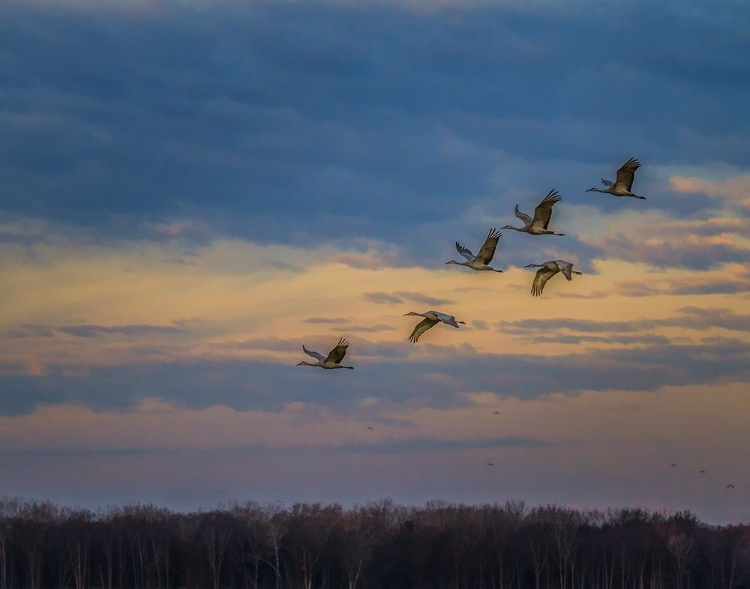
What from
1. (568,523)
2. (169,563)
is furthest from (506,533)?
(169,563)

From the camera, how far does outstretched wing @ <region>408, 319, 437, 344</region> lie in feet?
142

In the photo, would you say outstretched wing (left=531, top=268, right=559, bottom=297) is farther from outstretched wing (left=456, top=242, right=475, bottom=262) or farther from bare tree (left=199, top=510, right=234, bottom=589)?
bare tree (left=199, top=510, right=234, bottom=589)

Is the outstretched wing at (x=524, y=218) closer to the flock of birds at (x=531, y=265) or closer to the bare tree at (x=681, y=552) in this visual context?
the flock of birds at (x=531, y=265)

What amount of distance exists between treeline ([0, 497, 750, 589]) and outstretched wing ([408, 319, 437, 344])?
68793 mm

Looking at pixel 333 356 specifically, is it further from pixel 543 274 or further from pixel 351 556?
pixel 351 556

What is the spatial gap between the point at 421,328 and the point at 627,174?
925cm

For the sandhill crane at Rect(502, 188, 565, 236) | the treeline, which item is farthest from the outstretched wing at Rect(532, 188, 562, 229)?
the treeline

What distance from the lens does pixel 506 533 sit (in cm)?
12344

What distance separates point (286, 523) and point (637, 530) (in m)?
36.7

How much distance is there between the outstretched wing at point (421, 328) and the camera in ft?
142

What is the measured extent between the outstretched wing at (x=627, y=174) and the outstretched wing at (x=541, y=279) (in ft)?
13.3

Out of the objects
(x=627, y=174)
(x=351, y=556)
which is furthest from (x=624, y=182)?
(x=351, y=556)

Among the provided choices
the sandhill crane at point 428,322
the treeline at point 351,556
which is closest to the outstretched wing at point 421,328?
the sandhill crane at point 428,322

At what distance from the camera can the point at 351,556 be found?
362ft
